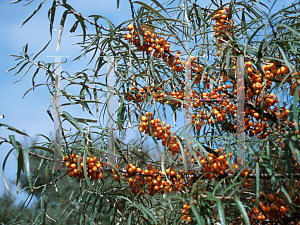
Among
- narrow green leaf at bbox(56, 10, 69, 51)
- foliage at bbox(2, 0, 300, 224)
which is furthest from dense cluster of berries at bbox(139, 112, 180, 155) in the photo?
narrow green leaf at bbox(56, 10, 69, 51)

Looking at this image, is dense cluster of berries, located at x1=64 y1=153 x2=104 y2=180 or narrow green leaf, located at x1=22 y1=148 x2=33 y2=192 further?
dense cluster of berries, located at x1=64 y1=153 x2=104 y2=180

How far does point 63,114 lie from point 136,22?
0.36m

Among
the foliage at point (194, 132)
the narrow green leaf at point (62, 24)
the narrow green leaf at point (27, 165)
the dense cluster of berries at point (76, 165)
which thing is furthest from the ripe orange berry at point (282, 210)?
the narrow green leaf at point (62, 24)

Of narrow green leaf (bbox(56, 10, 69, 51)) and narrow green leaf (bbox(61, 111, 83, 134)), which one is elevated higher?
narrow green leaf (bbox(56, 10, 69, 51))

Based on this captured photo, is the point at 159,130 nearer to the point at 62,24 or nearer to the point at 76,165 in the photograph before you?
the point at 76,165

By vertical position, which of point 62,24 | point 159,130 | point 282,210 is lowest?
point 282,210

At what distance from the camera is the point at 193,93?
1.08 m

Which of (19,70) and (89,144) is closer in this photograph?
(89,144)

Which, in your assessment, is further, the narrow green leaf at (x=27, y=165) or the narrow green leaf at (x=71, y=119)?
the narrow green leaf at (x=71, y=119)

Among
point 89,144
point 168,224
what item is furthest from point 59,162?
point 168,224

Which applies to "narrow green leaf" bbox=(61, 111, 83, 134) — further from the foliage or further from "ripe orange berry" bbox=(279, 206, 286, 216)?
"ripe orange berry" bbox=(279, 206, 286, 216)

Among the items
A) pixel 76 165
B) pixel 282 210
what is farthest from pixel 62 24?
pixel 282 210

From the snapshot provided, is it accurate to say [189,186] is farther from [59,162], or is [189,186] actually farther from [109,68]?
[109,68]

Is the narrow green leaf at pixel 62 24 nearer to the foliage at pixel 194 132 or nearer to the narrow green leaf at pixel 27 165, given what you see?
the foliage at pixel 194 132
